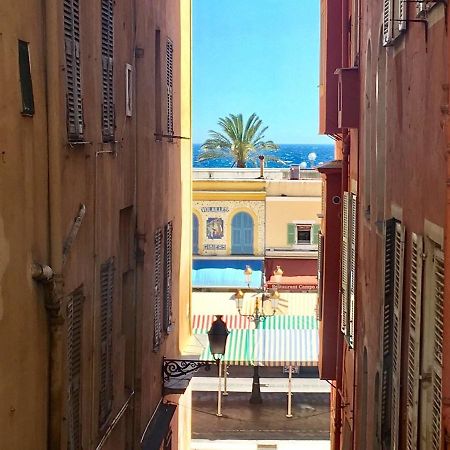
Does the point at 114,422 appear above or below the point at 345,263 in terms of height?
below

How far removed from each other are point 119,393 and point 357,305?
10.8ft

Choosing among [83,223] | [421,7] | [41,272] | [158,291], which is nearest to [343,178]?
[158,291]

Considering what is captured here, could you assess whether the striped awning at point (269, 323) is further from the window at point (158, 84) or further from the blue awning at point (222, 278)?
the window at point (158, 84)

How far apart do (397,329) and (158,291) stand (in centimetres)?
619

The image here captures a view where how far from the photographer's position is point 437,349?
5.46 meters

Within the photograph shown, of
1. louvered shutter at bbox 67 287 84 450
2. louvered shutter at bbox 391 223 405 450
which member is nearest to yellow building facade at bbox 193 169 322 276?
louvered shutter at bbox 391 223 405 450

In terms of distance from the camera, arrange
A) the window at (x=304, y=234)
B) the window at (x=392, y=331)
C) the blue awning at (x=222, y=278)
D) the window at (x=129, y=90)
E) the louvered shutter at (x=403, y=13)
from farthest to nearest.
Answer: the window at (x=304, y=234) → the blue awning at (x=222, y=278) → the window at (x=129, y=90) → the window at (x=392, y=331) → the louvered shutter at (x=403, y=13)

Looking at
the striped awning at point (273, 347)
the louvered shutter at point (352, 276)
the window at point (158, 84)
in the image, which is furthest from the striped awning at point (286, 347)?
the window at point (158, 84)

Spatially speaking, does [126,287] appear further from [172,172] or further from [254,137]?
[254,137]

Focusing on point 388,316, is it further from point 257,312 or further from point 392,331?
point 257,312

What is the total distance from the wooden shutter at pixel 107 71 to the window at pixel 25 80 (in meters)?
2.57

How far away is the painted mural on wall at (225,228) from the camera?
3422cm

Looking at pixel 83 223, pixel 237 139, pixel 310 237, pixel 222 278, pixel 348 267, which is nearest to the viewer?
pixel 83 223

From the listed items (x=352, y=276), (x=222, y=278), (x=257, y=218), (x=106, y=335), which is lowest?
(x=222, y=278)
